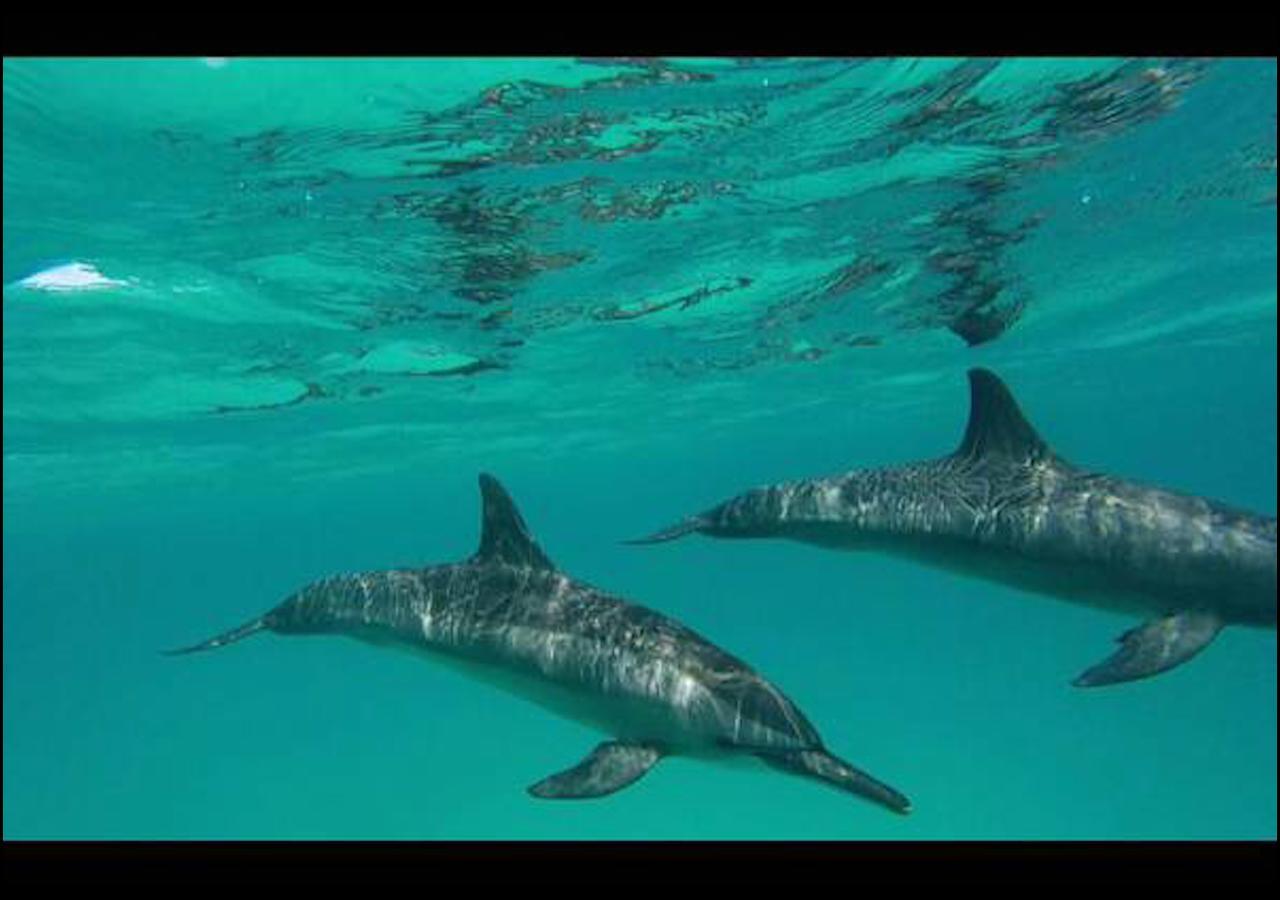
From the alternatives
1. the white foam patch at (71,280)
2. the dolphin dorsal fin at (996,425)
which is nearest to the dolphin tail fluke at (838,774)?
the dolphin dorsal fin at (996,425)

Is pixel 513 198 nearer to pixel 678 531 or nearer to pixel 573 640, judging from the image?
pixel 678 531

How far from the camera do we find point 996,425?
11289mm

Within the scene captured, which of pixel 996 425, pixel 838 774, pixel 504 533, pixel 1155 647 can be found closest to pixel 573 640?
pixel 504 533

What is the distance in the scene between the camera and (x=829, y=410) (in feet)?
151

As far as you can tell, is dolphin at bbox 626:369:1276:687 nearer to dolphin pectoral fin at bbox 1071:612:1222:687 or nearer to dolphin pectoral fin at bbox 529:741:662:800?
dolphin pectoral fin at bbox 1071:612:1222:687

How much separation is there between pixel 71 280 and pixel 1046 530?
48.0 ft

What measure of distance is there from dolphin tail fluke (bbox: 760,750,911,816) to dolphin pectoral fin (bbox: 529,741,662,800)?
1.20 metres

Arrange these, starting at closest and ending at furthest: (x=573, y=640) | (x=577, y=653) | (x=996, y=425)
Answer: (x=577, y=653) < (x=573, y=640) < (x=996, y=425)

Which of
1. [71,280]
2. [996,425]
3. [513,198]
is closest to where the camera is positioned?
[996,425]

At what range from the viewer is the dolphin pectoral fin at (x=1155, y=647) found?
8617mm

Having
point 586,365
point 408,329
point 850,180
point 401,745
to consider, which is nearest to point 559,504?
point 401,745
